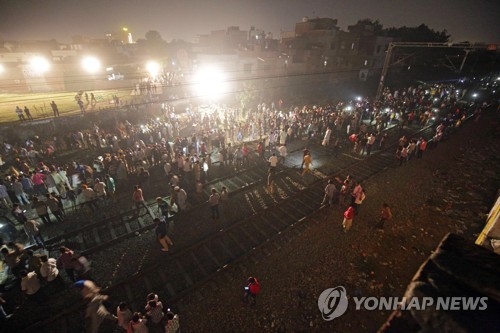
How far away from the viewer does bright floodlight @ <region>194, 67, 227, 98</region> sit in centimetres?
3387

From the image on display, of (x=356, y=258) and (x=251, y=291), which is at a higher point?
(x=251, y=291)

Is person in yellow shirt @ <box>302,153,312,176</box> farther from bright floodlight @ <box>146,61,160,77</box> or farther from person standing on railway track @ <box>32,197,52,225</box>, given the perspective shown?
bright floodlight @ <box>146,61,160,77</box>

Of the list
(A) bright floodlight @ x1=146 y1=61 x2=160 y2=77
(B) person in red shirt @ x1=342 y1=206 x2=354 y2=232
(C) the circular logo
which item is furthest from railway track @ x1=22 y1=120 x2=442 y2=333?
(A) bright floodlight @ x1=146 y1=61 x2=160 y2=77

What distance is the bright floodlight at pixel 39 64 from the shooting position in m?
35.0

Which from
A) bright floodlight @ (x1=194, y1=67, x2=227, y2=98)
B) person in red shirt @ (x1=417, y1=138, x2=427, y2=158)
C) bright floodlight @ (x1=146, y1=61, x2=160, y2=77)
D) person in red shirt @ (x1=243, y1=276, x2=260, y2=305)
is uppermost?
bright floodlight @ (x1=146, y1=61, x2=160, y2=77)

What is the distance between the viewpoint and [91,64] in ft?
133

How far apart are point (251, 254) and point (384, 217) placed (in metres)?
5.78

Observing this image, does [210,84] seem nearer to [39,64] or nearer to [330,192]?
[39,64]

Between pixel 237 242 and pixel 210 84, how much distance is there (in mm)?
29820

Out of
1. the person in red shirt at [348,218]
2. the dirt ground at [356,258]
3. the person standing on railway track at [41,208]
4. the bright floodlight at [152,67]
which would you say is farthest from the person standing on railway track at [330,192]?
the bright floodlight at [152,67]

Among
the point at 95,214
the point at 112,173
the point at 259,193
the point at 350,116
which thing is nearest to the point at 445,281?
the point at 259,193

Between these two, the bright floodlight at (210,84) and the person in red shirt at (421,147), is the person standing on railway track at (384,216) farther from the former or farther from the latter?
the bright floodlight at (210,84)

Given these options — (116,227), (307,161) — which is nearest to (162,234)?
(116,227)

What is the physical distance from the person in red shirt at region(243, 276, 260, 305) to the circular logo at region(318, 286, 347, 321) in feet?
6.99
